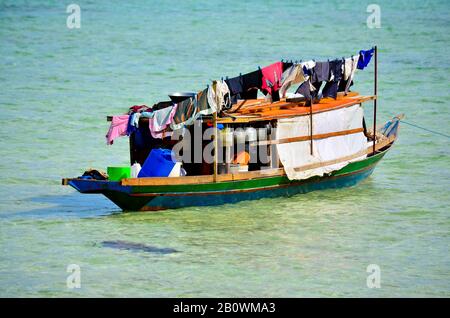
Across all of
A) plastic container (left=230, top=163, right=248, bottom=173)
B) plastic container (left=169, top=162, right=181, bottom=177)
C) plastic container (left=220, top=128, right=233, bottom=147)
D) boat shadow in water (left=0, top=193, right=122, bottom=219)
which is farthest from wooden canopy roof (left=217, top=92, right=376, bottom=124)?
boat shadow in water (left=0, top=193, right=122, bottom=219)

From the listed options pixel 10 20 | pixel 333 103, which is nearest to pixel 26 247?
pixel 333 103

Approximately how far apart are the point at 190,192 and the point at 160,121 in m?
1.19

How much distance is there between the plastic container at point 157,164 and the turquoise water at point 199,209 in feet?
2.14

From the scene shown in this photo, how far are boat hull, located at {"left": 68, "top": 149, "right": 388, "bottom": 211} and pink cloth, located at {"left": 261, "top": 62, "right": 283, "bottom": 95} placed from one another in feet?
4.89

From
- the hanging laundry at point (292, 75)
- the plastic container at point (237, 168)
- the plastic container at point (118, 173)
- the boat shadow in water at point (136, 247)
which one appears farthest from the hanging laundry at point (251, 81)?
the boat shadow in water at point (136, 247)

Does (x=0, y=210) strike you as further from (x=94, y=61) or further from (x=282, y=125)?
(x=94, y=61)

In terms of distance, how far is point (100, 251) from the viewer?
15164 millimetres

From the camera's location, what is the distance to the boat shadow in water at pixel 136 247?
15133 mm

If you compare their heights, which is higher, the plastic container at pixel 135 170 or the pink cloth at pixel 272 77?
the pink cloth at pixel 272 77

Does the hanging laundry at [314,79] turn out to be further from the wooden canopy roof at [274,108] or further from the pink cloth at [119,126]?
the pink cloth at [119,126]

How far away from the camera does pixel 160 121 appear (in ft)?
55.2

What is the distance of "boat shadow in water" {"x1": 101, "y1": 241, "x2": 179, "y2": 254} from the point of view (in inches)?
596

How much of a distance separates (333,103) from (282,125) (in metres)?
1.54
